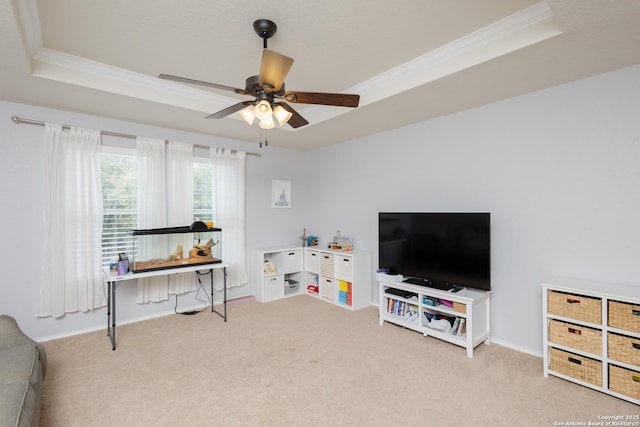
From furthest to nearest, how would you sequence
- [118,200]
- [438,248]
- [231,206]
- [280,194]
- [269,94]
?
[280,194] → [231,206] → [118,200] → [438,248] → [269,94]

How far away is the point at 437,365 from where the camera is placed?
252cm

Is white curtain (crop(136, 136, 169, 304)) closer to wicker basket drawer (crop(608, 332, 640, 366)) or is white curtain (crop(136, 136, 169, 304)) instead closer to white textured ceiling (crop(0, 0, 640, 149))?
white textured ceiling (crop(0, 0, 640, 149))

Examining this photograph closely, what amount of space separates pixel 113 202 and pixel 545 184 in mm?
4359

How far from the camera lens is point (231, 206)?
423cm

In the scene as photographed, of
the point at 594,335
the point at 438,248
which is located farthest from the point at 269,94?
the point at 594,335

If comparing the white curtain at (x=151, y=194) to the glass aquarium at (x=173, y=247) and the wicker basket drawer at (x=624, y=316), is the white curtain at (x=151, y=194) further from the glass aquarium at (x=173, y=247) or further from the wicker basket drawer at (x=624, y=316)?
the wicker basket drawer at (x=624, y=316)

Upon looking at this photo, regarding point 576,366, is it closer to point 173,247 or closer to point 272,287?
point 272,287

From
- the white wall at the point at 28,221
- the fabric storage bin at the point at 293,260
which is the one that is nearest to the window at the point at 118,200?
the white wall at the point at 28,221

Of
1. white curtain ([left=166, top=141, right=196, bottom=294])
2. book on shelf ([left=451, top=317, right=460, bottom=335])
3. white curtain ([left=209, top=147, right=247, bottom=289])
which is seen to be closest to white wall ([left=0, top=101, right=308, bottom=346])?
white curtain ([left=166, top=141, right=196, bottom=294])

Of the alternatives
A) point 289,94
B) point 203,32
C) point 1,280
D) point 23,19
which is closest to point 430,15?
point 289,94

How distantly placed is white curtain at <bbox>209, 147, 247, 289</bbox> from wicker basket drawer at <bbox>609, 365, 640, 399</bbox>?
383 cm

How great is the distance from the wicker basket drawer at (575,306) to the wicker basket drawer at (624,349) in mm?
128

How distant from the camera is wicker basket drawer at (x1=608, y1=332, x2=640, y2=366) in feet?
6.47

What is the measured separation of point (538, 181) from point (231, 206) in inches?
139
